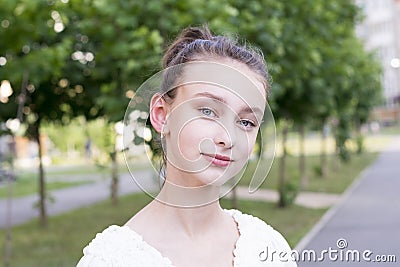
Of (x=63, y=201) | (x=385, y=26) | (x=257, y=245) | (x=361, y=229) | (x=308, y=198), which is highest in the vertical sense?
(x=257, y=245)

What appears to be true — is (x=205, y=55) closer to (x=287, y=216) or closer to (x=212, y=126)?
(x=212, y=126)

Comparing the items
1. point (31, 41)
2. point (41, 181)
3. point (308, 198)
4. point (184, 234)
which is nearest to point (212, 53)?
point (184, 234)

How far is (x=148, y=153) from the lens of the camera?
150cm

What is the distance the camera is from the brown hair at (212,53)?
146 cm

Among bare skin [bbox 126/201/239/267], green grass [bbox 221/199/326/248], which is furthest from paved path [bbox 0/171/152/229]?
bare skin [bbox 126/201/239/267]

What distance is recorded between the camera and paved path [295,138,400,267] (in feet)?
19.4

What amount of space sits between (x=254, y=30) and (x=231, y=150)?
790 centimetres

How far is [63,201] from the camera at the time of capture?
18.0 m

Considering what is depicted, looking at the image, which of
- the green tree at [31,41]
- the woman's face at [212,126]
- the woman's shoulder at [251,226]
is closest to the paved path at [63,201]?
the green tree at [31,41]

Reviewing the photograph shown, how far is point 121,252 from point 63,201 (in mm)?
17106

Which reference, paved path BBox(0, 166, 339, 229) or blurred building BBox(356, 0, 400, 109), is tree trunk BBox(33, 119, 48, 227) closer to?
paved path BBox(0, 166, 339, 229)

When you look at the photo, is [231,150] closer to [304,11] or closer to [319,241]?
[319,241]

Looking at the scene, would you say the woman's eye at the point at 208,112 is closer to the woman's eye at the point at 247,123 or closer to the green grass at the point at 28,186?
the woman's eye at the point at 247,123

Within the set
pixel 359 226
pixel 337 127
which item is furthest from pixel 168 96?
pixel 337 127
